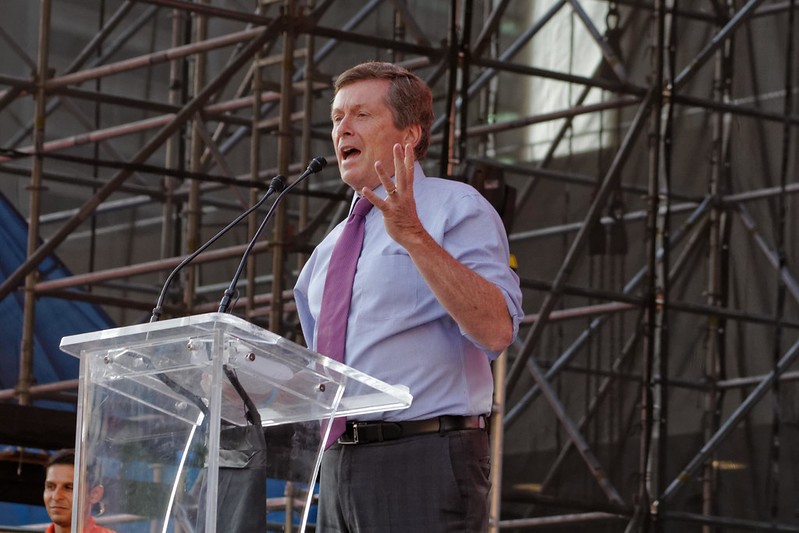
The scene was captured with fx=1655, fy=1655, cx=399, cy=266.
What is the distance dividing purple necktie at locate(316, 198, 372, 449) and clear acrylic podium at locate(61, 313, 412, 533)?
21 cm

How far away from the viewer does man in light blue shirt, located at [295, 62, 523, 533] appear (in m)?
2.44

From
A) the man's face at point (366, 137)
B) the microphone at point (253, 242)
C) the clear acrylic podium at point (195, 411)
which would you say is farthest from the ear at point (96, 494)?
the man's face at point (366, 137)

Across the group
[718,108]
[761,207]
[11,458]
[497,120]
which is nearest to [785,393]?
[761,207]

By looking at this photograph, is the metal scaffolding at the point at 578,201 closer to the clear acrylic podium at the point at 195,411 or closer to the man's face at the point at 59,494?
the man's face at the point at 59,494

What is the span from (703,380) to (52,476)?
3.61 metres

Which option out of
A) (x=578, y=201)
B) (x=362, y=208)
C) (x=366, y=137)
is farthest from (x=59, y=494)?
(x=578, y=201)

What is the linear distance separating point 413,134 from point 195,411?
25.3 inches

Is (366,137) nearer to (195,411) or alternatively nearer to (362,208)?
(362,208)

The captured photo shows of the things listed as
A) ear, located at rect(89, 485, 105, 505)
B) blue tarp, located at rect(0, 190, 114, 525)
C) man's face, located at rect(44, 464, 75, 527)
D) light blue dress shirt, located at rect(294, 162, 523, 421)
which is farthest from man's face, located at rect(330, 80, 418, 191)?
blue tarp, located at rect(0, 190, 114, 525)

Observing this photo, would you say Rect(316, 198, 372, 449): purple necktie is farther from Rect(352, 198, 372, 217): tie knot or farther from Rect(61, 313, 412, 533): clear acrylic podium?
Rect(61, 313, 412, 533): clear acrylic podium

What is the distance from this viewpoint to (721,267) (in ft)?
25.6

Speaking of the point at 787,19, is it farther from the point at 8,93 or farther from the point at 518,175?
the point at 8,93

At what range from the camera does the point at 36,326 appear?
682 cm

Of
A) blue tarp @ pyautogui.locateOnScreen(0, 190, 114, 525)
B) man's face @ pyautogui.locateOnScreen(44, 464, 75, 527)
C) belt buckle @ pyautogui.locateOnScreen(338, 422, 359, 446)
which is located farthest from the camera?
blue tarp @ pyautogui.locateOnScreen(0, 190, 114, 525)
